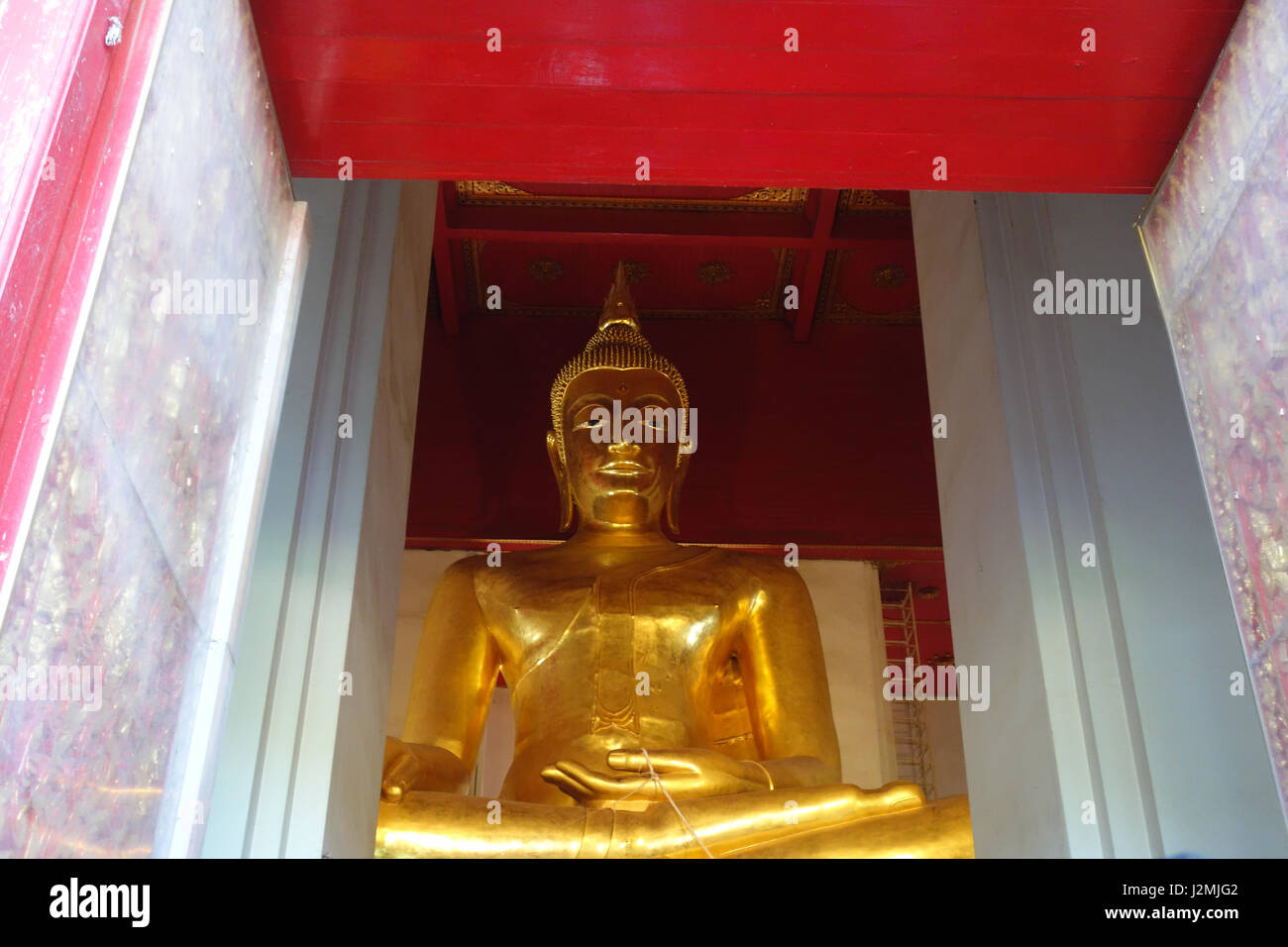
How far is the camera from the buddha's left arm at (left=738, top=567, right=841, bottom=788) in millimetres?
3277

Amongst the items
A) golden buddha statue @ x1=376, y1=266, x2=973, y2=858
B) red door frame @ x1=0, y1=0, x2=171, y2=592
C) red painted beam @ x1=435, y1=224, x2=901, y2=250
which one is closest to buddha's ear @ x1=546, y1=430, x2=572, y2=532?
golden buddha statue @ x1=376, y1=266, x2=973, y2=858

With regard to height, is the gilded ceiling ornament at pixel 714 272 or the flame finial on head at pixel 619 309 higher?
the gilded ceiling ornament at pixel 714 272

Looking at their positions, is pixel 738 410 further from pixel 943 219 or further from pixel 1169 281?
pixel 1169 281

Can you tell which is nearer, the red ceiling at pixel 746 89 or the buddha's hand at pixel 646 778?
the red ceiling at pixel 746 89

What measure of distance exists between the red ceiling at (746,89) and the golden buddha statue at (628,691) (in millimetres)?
1321

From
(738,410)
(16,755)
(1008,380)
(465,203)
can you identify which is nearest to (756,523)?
(738,410)

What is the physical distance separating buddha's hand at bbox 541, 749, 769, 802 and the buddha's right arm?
403 millimetres

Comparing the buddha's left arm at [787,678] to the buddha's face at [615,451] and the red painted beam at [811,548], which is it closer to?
the buddha's face at [615,451]

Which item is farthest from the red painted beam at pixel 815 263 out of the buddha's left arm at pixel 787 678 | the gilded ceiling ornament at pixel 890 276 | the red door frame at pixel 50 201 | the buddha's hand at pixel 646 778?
the red door frame at pixel 50 201

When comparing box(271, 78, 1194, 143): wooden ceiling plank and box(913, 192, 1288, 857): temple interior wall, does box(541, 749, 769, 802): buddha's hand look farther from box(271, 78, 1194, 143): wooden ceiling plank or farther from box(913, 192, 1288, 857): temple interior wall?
box(271, 78, 1194, 143): wooden ceiling plank

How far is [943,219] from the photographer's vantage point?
2779 mm

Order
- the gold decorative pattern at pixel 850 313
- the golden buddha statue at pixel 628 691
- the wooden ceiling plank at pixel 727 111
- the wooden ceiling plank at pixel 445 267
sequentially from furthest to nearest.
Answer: the gold decorative pattern at pixel 850 313, the wooden ceiling plank at pixel 445 267, the golden buddha statue at pixel 628 691, the wooden ceiling plank at pixel 727 111

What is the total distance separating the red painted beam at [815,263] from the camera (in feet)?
13.3

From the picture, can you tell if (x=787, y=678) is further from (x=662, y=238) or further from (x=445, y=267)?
(x=445, y=267)
